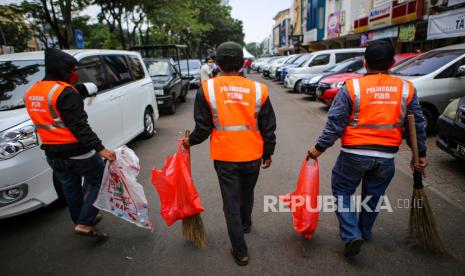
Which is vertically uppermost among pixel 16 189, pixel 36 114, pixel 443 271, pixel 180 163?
pixel 36 114

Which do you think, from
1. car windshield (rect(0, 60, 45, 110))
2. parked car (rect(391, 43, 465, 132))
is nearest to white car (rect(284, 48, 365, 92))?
parked car (rect(391, 43, 465, 132))

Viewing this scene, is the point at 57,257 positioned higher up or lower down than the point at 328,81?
lower down

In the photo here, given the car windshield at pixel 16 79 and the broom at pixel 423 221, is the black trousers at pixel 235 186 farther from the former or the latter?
the car windshield at pixel 16 79

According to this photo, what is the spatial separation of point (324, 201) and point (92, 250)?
2.54 m

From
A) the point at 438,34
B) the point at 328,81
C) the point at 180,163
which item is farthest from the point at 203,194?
the point at 438,34

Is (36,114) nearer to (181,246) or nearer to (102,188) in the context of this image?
(102,188)

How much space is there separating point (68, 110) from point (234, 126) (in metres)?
1.32

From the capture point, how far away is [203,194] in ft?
13.1

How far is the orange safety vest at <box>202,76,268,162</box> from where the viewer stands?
2338mm

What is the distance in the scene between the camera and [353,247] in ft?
8.29

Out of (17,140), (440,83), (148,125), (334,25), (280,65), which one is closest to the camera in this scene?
(17,140)

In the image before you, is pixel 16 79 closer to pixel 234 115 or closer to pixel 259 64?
pixel 234 115

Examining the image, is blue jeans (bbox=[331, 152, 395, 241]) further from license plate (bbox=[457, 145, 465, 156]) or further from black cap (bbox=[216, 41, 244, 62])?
license plate (bbox=[457, 145, 465, 156])

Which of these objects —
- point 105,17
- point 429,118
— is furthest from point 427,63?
point 105,17
